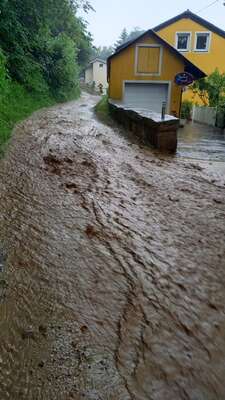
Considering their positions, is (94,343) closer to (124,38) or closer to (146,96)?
(146,96)

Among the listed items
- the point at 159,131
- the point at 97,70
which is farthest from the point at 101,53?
the point at 159,131

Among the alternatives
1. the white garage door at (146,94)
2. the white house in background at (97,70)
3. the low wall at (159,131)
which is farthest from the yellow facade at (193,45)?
the white house in background at (97,70)

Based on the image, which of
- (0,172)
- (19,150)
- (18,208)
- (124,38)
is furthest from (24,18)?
(124,38)

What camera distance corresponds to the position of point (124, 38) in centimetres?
7312

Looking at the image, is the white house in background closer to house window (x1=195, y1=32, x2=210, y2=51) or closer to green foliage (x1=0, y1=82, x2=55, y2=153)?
house window (x1=195, y1=32, x2=210, y2=51)

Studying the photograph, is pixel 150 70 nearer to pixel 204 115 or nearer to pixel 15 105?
pixel 204 115

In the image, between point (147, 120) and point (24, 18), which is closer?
point (147, 120)

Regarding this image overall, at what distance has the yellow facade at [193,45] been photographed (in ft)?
68.6

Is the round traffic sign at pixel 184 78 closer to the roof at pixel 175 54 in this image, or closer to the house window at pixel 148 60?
the roof at pixel 175 54

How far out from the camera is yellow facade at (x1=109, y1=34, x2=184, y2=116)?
15055 millimetres

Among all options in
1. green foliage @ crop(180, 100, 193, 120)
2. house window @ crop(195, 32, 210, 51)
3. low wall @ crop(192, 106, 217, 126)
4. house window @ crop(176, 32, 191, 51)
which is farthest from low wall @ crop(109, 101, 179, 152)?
house window @ crop(195, 32, 210, 51)

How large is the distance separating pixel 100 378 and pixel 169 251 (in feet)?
4.44

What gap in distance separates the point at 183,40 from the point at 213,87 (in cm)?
753

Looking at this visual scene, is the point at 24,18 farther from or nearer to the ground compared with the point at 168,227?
farther from the ground
